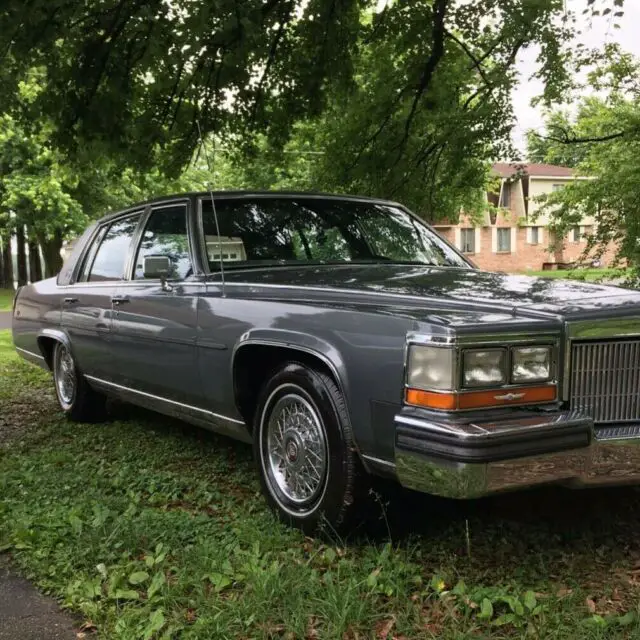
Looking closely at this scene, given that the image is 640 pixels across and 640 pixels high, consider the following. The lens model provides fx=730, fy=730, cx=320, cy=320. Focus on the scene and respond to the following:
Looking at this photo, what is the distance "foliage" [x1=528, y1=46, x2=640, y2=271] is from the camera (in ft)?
31.5

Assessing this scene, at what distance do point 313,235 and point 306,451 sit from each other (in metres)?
1.65

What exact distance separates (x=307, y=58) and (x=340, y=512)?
7.31m

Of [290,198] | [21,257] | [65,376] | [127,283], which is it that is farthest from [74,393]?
[21,257]

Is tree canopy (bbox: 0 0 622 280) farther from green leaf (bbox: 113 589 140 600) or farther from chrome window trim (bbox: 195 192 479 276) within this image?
green leaf (bbox: 113 589 140 600)

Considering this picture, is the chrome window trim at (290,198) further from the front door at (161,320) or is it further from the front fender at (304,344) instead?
the front fender at (304,344)

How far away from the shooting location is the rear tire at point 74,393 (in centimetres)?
583

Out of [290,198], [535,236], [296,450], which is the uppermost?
[290,198]

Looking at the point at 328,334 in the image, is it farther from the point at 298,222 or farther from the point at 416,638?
the point at 298,222

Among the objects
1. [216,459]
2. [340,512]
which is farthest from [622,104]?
[340,512]

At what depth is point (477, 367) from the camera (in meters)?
2.70

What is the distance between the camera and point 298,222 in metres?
4.59

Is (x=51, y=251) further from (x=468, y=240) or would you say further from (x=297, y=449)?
(x=297, y=449)

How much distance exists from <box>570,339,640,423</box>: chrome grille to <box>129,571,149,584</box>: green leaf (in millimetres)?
1837

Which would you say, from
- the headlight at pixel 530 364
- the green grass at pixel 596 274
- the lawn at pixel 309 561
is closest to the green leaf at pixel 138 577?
the lawn at pixel 309 561
